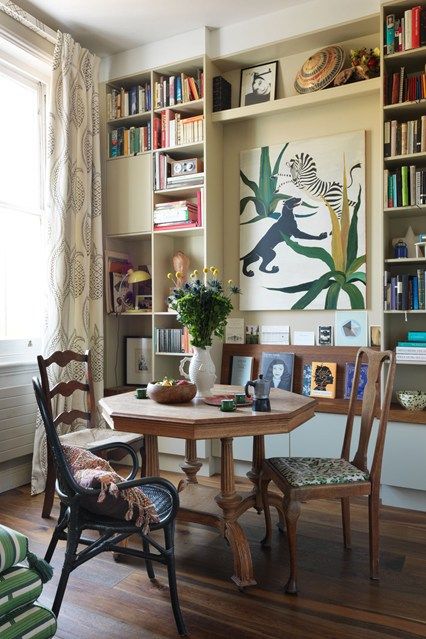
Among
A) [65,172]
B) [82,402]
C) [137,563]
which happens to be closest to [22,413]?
[82,402]

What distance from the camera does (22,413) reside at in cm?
336

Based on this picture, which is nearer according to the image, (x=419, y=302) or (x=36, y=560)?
(x=36, y=560)

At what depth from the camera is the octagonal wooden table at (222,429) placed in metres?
1.98

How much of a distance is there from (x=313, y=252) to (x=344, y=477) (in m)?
1.79

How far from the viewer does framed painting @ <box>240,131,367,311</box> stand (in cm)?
339

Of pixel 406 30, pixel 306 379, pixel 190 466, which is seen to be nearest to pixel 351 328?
pixel 306 379

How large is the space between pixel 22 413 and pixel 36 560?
215 centimetres

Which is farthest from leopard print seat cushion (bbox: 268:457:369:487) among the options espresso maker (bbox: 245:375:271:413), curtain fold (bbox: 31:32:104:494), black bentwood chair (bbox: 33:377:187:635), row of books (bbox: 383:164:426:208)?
curtain fold (bbox: 31:32:104:494)

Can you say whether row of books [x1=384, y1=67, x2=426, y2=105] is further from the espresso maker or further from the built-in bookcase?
the espresso maker

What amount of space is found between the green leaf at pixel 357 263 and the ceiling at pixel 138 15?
5.74ft

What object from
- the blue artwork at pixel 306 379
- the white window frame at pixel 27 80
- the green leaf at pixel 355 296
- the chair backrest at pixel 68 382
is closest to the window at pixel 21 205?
the white window frame at pixel 27 80

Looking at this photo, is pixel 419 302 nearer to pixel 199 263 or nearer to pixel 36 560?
pixel 199 263

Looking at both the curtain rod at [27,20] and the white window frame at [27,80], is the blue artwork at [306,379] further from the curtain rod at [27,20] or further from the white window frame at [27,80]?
the curtain rod at [27,20]

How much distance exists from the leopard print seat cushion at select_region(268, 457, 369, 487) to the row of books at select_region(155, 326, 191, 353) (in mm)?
1480
